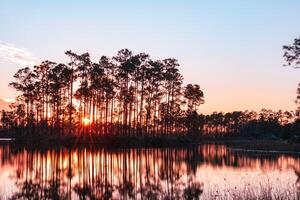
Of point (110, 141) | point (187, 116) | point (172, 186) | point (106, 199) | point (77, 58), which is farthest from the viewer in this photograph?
point (187, 116)

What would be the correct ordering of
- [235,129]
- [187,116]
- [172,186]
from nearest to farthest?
[172,186] < [187,116] < [235,129]

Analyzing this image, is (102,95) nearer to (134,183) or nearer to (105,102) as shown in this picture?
(105,102)

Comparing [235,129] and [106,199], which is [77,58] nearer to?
[106,199]

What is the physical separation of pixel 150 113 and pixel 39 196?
6648 centimetres

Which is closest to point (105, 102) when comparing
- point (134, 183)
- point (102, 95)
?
point (102, 95)

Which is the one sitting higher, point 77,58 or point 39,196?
point 77,58

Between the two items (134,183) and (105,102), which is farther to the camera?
(105,102)

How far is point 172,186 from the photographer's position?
68.6 feet

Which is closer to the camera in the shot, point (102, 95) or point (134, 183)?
point (134, 183)

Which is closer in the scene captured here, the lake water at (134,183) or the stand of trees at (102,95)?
the lake water at (134,183)

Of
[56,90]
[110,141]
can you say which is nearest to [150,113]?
[56,90]

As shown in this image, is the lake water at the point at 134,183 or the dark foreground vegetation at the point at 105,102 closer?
the lake water at the point at 134,183

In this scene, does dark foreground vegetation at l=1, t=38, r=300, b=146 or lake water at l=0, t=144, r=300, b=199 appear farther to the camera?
dark foreground vegetation at l=1, t=38, r=300, b=146

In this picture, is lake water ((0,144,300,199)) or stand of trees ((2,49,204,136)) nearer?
lake water ((0,144,300,199))
